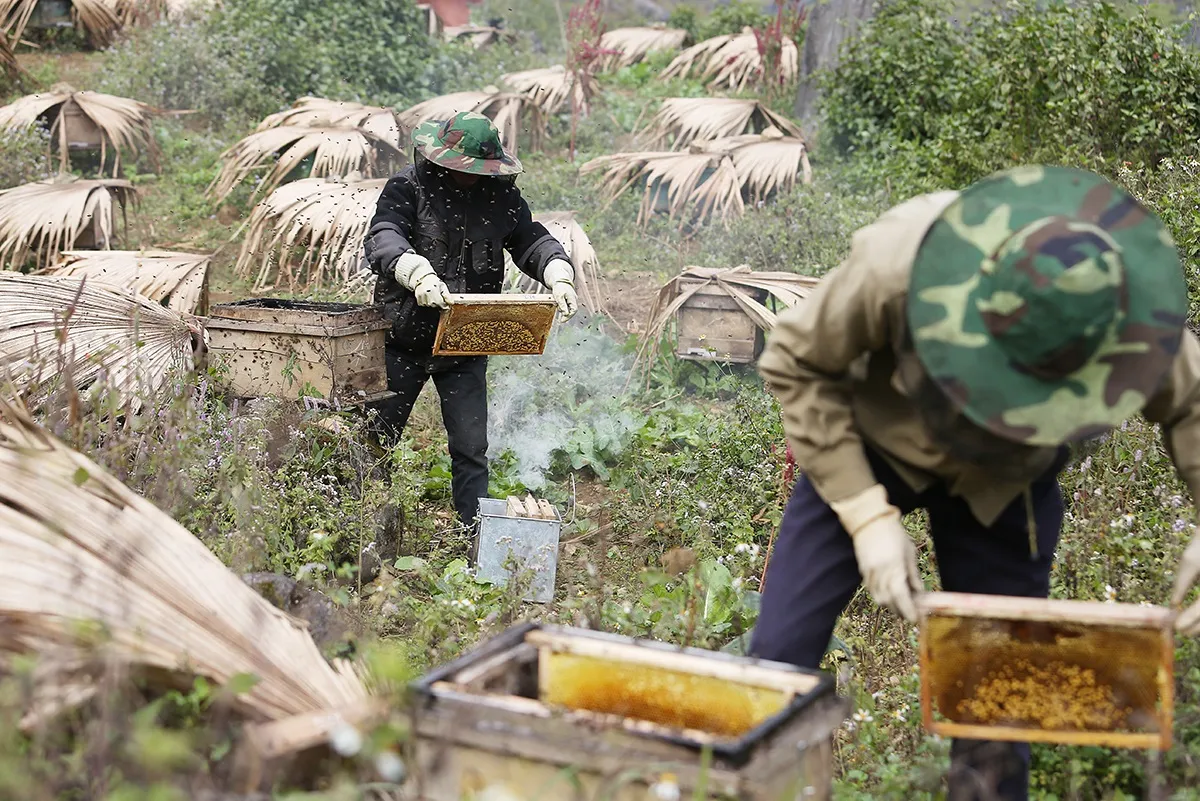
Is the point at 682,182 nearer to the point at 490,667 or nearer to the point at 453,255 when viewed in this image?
the point at 453,255

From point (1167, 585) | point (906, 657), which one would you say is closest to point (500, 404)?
point (906, 657)

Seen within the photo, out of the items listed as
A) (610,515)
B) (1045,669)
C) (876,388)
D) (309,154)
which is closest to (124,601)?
(876,388)

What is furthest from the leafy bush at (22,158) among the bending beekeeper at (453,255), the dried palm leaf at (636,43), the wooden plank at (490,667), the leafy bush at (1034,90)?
the wooden plank at (490,667)

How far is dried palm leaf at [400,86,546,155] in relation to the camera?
428 inches

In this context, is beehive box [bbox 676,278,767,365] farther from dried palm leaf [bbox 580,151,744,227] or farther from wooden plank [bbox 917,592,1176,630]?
wooden plank [bbox 917,592,1176,630]

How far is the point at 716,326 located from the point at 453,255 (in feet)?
7.93

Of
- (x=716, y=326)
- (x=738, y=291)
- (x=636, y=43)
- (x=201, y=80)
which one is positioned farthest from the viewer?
(x=636, y=43)

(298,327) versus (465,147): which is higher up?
(465,147)

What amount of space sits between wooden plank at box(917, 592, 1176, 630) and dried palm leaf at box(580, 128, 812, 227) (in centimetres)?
736

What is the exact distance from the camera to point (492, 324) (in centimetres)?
540

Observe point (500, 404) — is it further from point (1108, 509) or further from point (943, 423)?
point (943, 423)

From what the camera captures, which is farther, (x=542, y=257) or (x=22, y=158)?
(x=22, y=158)

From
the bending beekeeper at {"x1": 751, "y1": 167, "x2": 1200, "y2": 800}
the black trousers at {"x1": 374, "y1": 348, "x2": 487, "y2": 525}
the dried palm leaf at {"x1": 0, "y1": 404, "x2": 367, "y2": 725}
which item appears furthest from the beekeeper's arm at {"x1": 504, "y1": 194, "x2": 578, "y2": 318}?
the dried palm leaf at {"x1": 0, "y1": 404, "x2": 367, "y2": 725}

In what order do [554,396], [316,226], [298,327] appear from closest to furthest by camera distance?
[298,327]
[554,396]
[316,226]
